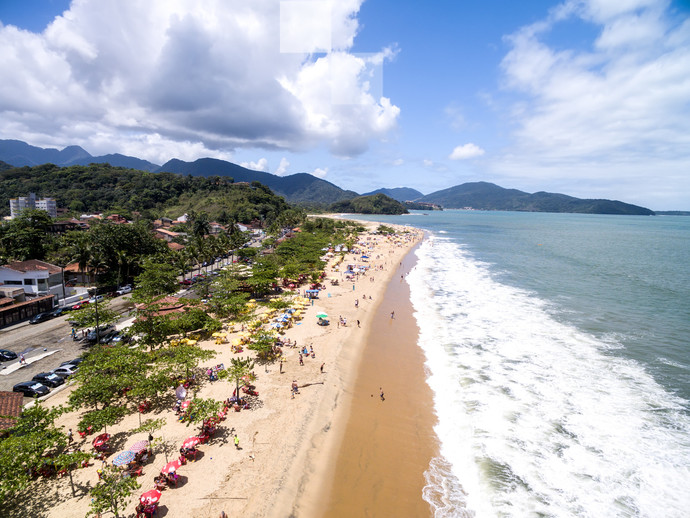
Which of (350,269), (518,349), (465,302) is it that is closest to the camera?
(518,349)

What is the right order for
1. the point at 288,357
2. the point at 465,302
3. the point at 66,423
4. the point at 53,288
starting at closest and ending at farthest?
the point at 66,423, the point at 288,357, the point at 53,288, the point at 465,302

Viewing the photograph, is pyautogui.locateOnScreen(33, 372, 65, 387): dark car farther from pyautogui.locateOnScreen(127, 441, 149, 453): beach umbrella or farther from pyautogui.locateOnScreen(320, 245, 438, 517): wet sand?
pyautogui.locateOnScreen(320, 245, 438, 517): wet sand

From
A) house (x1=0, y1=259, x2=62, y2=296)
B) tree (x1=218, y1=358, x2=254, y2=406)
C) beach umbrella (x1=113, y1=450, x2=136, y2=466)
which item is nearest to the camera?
beach umbrella (x1=113, y1=450, x2=136, y2=466)

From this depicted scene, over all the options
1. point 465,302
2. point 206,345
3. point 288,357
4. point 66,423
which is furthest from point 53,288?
point 465,302

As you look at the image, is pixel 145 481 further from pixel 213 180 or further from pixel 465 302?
pixel 213 180

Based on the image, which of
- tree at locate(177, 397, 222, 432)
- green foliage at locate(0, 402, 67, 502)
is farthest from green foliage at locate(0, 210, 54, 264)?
tree at locate(177, 397, 222, 432)

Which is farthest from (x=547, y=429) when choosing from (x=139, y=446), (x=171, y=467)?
(x=139, y=446)

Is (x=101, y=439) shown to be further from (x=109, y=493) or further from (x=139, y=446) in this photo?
(x=109, y=493)

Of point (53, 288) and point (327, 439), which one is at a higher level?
point (53, 288)
